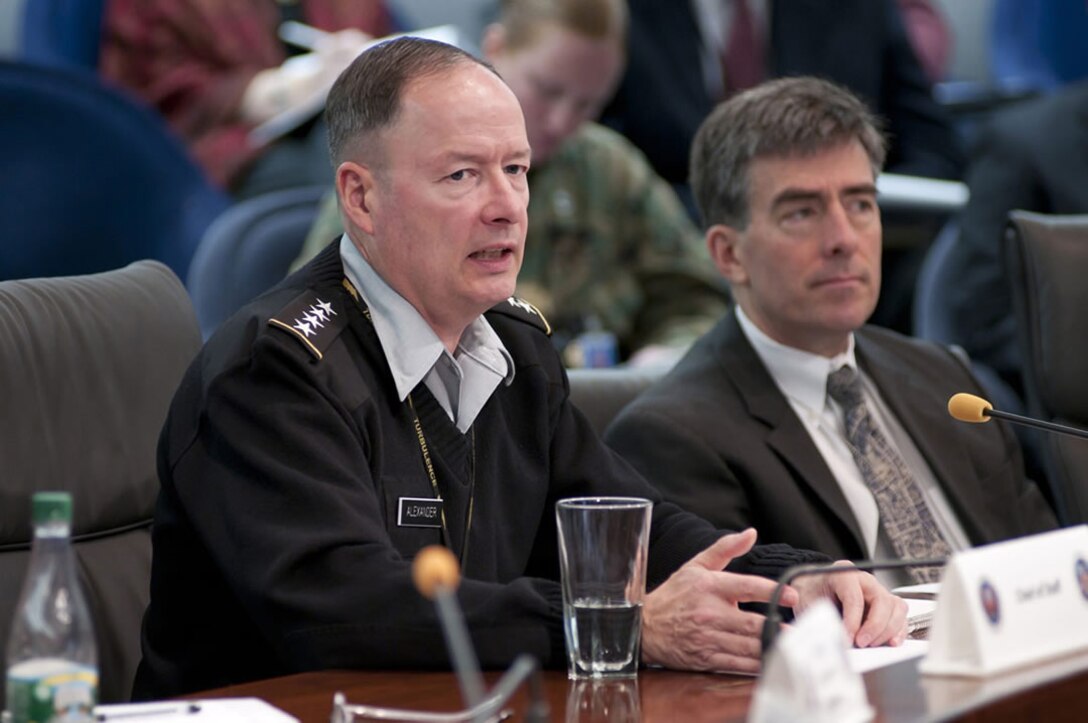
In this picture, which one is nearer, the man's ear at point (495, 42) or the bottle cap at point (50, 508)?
the bottle cap at point (50, 508)

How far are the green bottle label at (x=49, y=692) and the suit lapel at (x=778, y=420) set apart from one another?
1221 mm

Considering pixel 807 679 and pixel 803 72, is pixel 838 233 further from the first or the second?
pixel 803 72

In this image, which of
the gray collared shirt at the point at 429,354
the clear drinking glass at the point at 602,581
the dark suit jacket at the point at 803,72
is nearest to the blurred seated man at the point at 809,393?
the gray collared shirt at the point at 429,354

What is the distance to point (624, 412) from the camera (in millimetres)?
2188

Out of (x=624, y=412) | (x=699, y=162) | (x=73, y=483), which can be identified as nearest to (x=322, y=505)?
(x=73, y=483)

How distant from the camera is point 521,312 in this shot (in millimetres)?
1880

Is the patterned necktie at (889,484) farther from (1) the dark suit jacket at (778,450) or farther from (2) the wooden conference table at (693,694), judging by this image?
(2) the wooden conference table at (693,694)

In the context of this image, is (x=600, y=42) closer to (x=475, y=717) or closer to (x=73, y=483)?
(x=73, y=483)

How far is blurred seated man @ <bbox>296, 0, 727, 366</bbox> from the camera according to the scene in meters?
3.31

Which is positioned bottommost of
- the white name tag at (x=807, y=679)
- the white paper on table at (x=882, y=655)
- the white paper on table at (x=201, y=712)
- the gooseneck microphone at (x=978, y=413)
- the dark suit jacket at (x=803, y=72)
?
the white paper on table at (x=882, y=655)

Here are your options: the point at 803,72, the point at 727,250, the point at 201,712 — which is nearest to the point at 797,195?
the point at 727,250

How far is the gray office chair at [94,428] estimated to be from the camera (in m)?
1.75

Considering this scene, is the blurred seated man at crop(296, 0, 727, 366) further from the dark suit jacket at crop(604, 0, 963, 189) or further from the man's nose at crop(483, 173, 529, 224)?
the man's nose at crop(483, 173, 529, 224)

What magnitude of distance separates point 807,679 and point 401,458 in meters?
0.71
